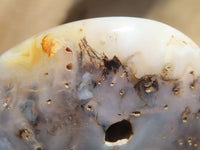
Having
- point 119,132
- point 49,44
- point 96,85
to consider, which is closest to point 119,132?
point 119,132

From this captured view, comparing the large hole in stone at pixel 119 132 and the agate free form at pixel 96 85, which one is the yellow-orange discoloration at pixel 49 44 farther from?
the large hole in stone at pixel 119 132

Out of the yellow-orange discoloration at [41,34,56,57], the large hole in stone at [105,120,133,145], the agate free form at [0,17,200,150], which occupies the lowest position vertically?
the large hole in stone at [105,120,133,145]

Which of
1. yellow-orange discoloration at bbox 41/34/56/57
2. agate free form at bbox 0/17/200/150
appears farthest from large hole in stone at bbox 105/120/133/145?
yellow-orange discoloration at bbox 41/34/56/57

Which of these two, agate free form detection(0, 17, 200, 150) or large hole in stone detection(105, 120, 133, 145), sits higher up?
agate free form detection(0, 17, 200, 150)

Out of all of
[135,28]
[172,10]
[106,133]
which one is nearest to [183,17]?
[172,10]

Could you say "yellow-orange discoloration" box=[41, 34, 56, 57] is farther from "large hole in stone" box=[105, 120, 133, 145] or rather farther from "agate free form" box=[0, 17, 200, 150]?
"large hole in stone" box=[105, 120, 133, 145]

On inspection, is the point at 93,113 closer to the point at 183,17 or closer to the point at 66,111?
the point at 66,111

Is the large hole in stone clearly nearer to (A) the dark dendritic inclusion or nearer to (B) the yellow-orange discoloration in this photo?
(A) the dark dendritic inclusion
